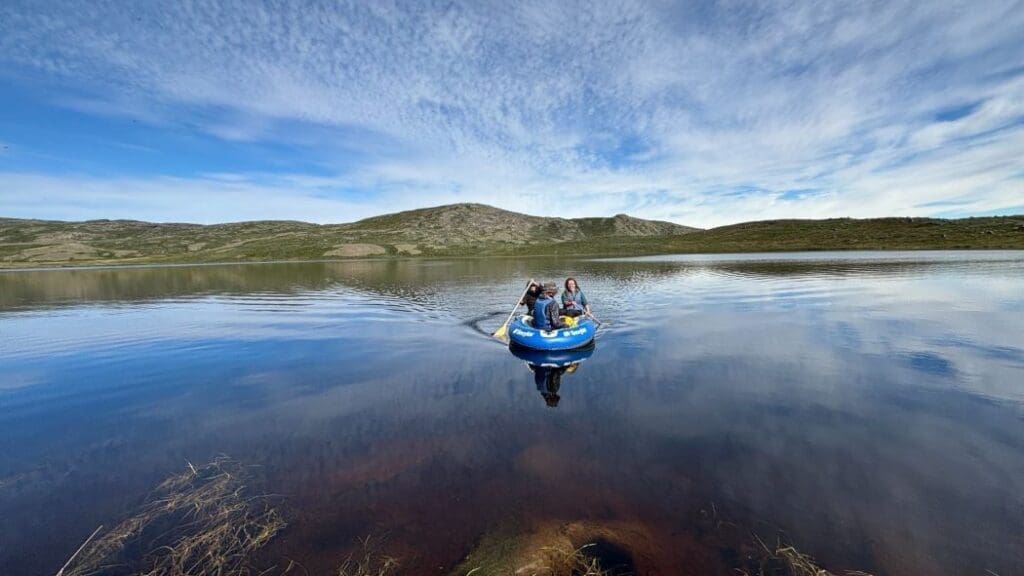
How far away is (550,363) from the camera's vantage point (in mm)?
16031

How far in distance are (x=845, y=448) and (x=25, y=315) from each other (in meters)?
46.2

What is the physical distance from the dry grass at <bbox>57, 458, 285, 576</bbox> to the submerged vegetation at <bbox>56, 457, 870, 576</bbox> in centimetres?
1

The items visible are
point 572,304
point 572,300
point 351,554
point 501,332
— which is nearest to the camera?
point 351,554

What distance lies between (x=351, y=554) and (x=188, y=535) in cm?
269

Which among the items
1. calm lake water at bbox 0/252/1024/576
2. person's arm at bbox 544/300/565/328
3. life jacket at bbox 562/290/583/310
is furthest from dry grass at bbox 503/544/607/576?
life jacket at bbox 562/290/583/310

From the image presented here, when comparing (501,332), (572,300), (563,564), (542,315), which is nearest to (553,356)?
(542,315)

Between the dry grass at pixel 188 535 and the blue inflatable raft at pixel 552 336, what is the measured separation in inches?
427

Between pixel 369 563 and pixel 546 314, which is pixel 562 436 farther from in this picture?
pixel 546 314

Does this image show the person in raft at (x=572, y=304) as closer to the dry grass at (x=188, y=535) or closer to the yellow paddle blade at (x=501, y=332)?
the yellow paddle blade at (x=501, y=332)

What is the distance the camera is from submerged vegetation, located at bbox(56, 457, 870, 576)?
565cm

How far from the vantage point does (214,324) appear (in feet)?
80.6

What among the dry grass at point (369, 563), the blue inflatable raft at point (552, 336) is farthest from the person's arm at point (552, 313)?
the dry grass at point (369, 563)

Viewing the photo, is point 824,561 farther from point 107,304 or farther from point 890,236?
point 890,236

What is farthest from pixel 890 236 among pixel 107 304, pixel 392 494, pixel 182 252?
pixel 182 252
